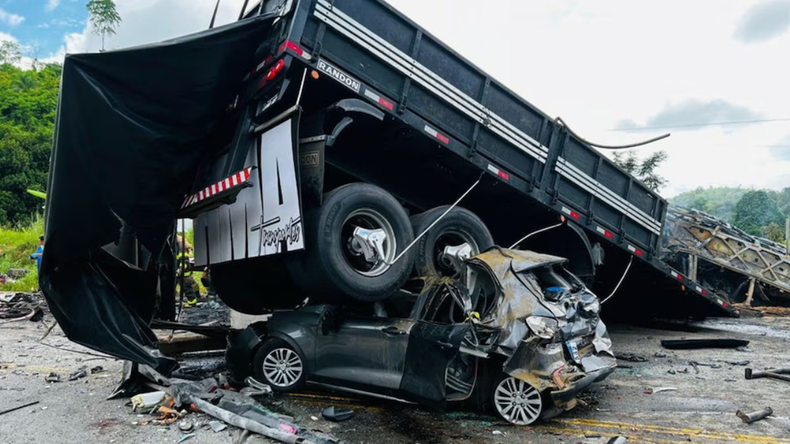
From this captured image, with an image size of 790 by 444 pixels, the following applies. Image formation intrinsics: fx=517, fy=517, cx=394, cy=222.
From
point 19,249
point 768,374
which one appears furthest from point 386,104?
point 19,249

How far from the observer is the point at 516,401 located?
4.20 meters

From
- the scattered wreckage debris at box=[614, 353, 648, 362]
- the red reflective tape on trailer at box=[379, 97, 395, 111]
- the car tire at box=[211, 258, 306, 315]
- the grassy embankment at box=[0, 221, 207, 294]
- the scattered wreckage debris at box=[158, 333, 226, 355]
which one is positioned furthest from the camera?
the grassy embankment at box=[0, 221, 207, 294]

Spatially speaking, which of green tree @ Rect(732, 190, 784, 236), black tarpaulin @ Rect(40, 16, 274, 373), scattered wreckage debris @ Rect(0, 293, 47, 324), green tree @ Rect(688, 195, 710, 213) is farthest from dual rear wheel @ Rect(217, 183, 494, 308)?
green tree @ Rect(688, 195, 710, 213)

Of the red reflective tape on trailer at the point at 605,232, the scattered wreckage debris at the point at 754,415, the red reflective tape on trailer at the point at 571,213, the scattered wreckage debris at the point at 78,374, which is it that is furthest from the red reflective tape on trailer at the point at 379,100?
the scattered wreckage debris at the point at 78,374

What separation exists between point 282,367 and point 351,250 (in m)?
1.32

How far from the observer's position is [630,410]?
14.9 feet

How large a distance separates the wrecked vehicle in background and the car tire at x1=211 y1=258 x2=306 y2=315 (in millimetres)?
995

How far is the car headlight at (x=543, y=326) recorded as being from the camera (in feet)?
13.7

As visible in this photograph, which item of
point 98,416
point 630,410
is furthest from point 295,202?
point 630,410

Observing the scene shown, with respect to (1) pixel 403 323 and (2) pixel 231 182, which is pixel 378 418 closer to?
(1) pixel 403 323

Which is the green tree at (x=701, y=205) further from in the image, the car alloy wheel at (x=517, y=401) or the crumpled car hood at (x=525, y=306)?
the car alloy wheel at (x=517, y=401)

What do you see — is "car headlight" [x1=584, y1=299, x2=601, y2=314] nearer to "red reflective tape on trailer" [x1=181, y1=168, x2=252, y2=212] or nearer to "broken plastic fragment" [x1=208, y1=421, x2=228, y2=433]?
"broken plastic fragment" [x1=208, y1=421, x2=228, y2=433]

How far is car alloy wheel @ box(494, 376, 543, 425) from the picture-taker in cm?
416

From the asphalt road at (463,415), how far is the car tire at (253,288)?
151 cm
